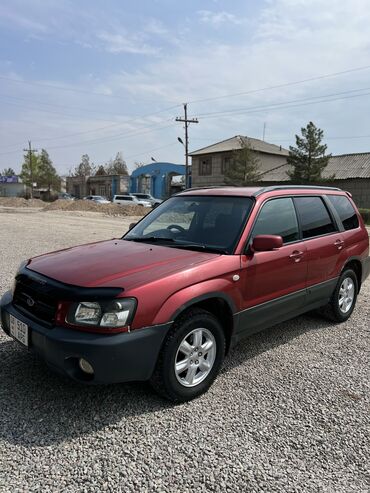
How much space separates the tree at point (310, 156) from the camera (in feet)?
125

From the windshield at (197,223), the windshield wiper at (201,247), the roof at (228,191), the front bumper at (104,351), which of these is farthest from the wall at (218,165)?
the front bumper at (104,351)

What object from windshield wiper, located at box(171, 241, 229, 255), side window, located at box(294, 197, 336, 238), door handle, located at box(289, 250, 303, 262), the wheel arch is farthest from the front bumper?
the wheel arch

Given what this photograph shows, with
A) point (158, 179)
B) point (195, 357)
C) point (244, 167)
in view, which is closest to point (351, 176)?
point (244, 167)

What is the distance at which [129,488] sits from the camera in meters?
2.34

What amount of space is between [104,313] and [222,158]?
47.1 m

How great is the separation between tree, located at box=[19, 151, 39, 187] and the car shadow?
7353cm

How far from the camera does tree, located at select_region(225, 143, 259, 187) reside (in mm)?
42119

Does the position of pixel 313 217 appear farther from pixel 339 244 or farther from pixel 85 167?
pixel 85 167

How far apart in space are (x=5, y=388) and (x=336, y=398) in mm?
2739

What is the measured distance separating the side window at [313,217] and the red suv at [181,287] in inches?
0.6

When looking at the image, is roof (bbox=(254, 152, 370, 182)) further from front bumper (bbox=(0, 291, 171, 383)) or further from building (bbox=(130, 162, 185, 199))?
front bumper (bbox=(0, 291, 171, 383))

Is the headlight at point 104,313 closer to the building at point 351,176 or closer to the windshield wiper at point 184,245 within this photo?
the windshield wiper at point 184,245

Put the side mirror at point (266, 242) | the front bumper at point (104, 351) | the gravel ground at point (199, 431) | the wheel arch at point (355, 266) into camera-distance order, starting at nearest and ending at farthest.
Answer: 1. the gravel ground at point (199, 431)
2. the front bumper at point (104, 351)
3. the side mirror at point (266, 242)
4. the wheel arch at point (355, 266)

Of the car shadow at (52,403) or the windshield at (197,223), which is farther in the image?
the windshield at (197,223)
